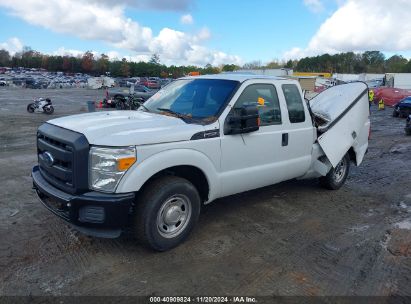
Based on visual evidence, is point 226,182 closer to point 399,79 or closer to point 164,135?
point 164,135

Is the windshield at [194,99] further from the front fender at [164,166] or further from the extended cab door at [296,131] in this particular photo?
the extended cab door at [296,131]

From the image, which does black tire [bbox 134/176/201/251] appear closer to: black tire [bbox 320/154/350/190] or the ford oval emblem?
the ford oval emblem

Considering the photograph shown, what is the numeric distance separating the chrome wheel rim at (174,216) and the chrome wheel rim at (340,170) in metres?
3.45

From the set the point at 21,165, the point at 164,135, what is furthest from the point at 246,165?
the point at 21,165

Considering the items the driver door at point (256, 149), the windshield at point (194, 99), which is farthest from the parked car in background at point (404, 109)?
the windshield at point (194, 99)

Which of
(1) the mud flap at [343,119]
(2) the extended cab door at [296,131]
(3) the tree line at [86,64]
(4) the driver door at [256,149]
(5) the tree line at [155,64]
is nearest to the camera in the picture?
(4) the driver door at [256,149]

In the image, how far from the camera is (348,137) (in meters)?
6.42

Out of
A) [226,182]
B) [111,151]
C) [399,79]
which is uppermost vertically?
[399,79]

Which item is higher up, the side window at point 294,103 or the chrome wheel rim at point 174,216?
the side window at point 294,103

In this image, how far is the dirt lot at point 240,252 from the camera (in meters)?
3.54

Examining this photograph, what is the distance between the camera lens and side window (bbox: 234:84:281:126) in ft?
15.9

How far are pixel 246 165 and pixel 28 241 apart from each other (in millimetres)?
2746

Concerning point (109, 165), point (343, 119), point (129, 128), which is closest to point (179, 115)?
point (129, 128)

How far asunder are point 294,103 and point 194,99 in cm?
157
